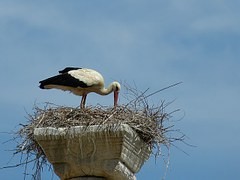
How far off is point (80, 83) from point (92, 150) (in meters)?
2.50

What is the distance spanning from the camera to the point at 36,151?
717cm

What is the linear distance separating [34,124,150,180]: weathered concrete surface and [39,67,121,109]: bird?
1963 millimetres

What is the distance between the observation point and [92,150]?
656cm

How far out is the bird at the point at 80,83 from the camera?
8859 mm

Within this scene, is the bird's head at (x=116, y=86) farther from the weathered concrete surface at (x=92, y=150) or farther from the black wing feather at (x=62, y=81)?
the weathered concrete surface at (x=92, y=150)

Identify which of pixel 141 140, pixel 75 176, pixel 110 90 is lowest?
pixel 75 176

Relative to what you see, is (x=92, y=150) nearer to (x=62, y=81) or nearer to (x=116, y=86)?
(x=62, y=81)

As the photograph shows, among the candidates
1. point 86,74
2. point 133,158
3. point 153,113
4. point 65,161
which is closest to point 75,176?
point 65,161

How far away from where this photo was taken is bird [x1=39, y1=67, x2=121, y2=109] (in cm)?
886

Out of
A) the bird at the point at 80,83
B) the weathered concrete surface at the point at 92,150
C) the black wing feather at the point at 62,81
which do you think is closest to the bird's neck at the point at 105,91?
the bird at the point at 80,83

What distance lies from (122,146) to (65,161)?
64 cm

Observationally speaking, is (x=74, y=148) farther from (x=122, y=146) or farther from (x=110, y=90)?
(x=110, y=90)

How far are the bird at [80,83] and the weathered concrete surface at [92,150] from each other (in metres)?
1.96

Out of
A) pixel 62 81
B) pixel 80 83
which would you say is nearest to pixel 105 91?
pixel 80 83
